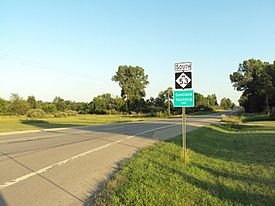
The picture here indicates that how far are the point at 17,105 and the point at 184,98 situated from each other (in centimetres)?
8285

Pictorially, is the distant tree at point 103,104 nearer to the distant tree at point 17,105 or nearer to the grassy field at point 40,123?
the distant tree at point 17,105

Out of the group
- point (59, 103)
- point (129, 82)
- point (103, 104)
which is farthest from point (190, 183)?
point (59, 103)

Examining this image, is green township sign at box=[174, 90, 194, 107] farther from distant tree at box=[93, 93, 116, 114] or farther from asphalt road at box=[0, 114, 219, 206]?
distant tree at box=[93, 93, 116, 114]

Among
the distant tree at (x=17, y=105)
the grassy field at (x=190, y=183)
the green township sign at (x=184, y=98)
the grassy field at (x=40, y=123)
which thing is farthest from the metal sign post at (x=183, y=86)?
the distant tree at (x=17, y=105)

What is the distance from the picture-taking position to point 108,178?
7.68 meters

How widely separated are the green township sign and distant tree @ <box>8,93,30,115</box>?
3198 inches

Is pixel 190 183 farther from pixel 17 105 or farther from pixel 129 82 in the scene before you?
pixel 129 82

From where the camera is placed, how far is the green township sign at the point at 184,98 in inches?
374

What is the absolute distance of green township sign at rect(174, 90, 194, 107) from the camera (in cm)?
950

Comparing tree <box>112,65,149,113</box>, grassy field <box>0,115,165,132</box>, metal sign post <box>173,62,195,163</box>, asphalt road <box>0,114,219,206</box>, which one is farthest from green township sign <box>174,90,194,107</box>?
tree <box>112,65,149,113</box>

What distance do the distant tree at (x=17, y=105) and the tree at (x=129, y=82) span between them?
32.4 m

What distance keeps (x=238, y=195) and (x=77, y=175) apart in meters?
4.21

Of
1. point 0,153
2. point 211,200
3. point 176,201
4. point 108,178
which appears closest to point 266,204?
point 211,200

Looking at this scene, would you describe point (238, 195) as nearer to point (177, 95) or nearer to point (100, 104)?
point (177, 95)
